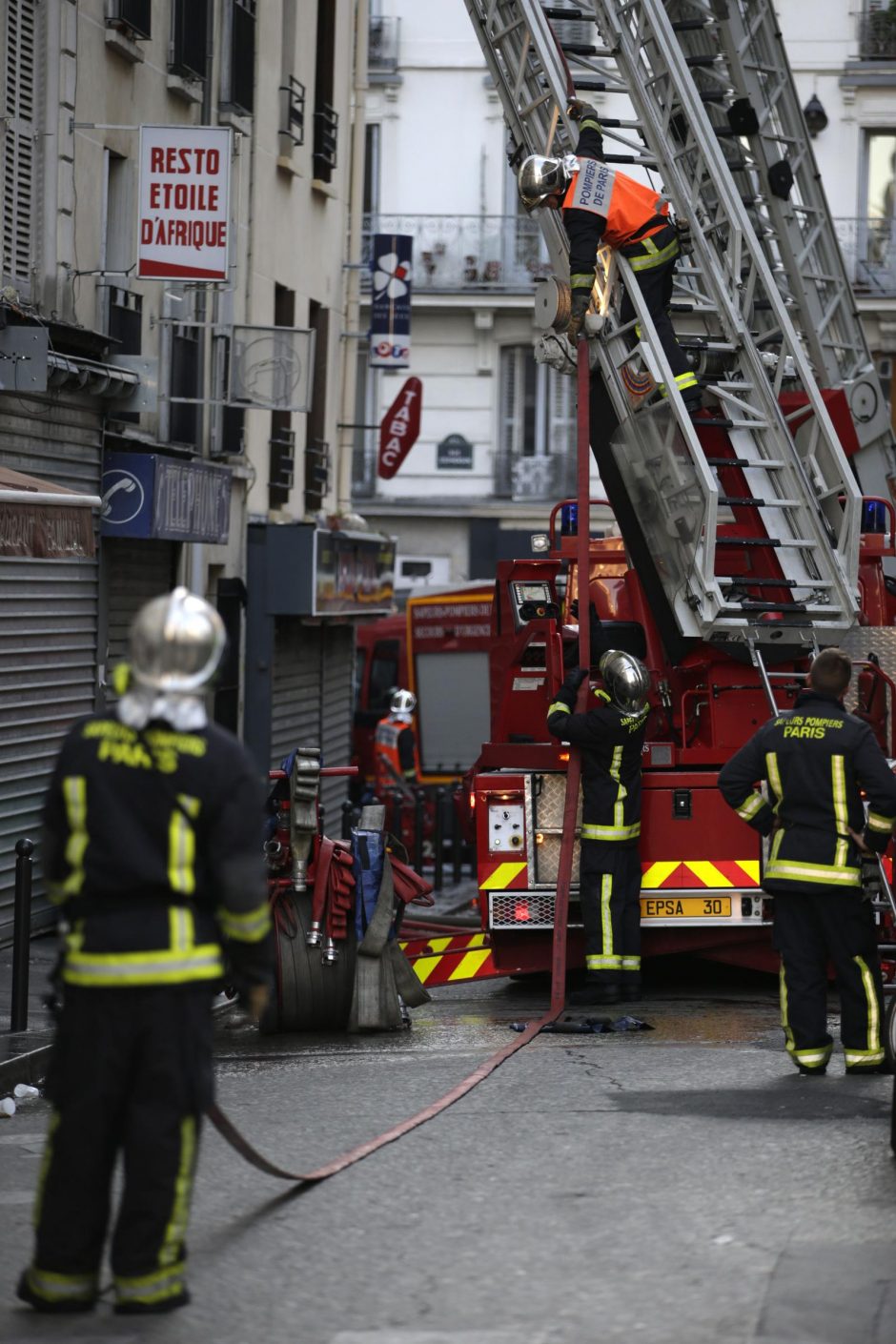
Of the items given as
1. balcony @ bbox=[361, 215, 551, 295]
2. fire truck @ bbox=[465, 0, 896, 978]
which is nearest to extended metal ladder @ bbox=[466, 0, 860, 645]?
fire truck @ bbox=[465, 0, 896, 978]

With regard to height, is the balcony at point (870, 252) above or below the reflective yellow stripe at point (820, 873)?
above

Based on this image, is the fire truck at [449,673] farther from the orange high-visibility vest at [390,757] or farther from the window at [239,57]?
the window at [239,57]

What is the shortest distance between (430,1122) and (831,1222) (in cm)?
191

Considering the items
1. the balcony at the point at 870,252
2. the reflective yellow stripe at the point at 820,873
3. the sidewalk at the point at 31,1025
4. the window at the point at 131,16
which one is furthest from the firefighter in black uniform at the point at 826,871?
the balcony at the point at 870,252

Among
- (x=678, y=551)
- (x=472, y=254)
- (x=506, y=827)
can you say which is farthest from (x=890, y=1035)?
(x=472, y=254)

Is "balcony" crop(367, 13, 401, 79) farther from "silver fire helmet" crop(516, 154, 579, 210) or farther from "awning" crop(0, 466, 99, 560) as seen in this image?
"silver fire helmet" crop(516, 154, 579, 210)

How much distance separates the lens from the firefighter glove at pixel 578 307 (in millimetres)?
10914

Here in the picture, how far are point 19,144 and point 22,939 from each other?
242 inches

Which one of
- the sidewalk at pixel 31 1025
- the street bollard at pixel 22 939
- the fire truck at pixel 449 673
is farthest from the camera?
the fire truck at pixel 449 673

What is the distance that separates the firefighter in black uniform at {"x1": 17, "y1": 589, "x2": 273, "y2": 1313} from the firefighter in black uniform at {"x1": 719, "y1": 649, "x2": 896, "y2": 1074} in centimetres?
375

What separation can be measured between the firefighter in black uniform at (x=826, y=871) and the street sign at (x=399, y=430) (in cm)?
1994

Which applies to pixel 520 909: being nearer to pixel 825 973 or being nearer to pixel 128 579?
pixel 825 973

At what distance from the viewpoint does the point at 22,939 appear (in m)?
9.73

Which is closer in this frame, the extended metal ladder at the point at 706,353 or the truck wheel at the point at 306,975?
the truck wheel at the point at 306,975
